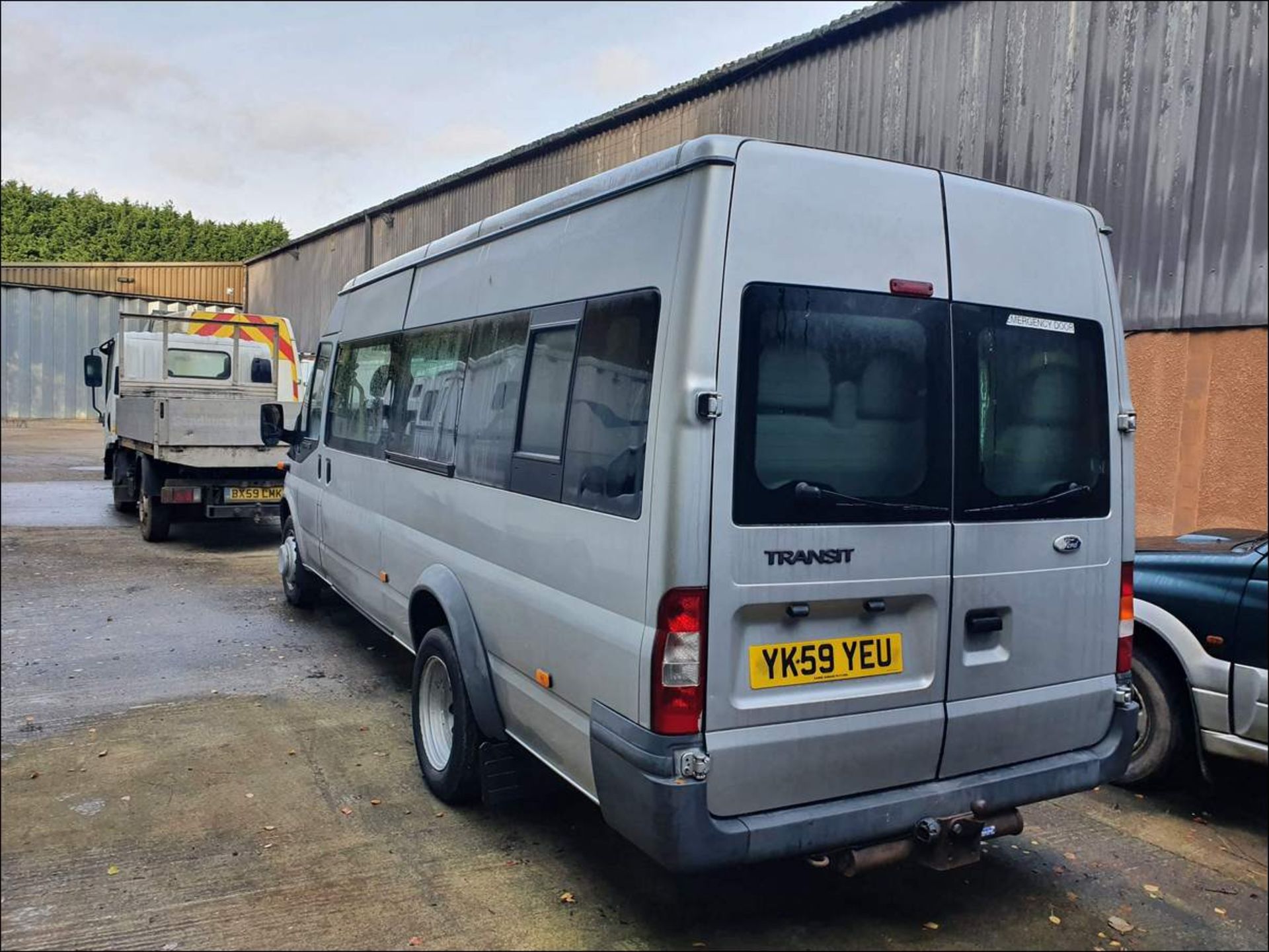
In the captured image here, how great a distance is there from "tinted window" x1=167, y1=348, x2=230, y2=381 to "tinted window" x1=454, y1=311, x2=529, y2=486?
398 inches

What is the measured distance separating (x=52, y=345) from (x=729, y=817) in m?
19.0

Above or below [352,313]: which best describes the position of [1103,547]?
below

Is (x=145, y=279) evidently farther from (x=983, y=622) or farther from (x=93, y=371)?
(x=983, y=622)

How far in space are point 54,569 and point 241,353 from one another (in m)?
4.99

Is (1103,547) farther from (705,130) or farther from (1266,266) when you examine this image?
(705,130)

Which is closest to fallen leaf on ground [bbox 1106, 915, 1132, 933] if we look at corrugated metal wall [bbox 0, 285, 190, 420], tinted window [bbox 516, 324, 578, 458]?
tinted window [bbox 516, 324, 578, 458]

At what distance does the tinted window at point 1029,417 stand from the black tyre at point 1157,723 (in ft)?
4.89

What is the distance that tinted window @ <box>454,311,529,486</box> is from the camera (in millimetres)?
3635

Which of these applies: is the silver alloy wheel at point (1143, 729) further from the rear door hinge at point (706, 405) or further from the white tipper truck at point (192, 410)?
the white tipper truck at point (192, 410)

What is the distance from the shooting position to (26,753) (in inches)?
175

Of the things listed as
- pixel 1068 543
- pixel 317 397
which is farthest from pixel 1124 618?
pixel 317 397

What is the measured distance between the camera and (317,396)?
21.9ft

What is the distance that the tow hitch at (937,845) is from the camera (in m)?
2.77

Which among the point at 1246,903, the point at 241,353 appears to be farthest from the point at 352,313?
the point at 241,353
